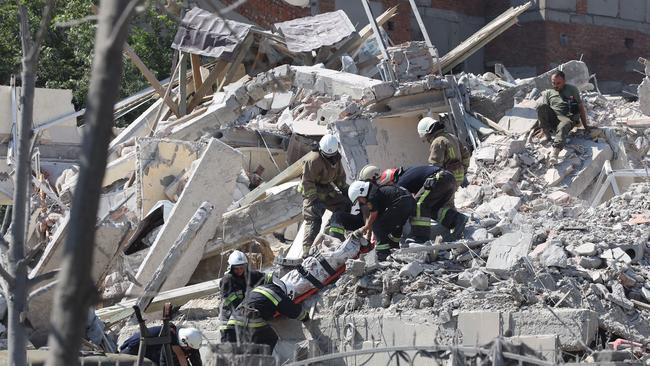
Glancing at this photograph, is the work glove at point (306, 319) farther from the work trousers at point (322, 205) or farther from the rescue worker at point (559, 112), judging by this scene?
the rescue worker at point (559, 112)

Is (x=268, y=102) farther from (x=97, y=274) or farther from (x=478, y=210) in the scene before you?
(x=97, y=274)

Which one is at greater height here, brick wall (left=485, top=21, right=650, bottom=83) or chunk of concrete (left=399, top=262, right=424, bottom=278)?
brick wall (left=485, top=21, right=650, bottom=83)

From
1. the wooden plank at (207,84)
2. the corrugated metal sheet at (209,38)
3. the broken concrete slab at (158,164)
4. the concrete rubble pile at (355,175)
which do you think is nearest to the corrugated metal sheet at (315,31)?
the concrete rubble pile at (355,175)

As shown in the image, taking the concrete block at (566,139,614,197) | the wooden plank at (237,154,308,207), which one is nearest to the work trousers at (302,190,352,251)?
the wooden plank at (237,154,308,207)

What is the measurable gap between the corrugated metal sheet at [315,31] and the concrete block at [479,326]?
9.20 meters

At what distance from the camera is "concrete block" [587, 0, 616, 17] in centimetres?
2505

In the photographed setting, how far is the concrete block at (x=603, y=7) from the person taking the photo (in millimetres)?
25047

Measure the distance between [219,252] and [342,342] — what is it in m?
3.44

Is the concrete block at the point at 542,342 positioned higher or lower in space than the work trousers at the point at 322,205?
lower

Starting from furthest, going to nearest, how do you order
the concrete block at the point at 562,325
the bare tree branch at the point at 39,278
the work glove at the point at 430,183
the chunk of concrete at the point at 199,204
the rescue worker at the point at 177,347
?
1. the chunk of concrete at the point at 199,204
2. the work glove at the point at 430,183
3. the rescue worker at the point at 177,347
4. the concrete block at the point at 562,325
5. the bare tree branch at the point at 39,278

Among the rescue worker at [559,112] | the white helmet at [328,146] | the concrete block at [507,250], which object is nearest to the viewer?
the concrete block at [507,250]

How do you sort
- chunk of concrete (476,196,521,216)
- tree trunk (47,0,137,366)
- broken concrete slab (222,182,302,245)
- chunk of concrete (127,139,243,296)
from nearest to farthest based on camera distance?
tree trunk (47,0,137,366), chunk of concrete (127,139,243,296), chunk of concrete (476,196,521,216), broken concrete slab (222,182,302,245)

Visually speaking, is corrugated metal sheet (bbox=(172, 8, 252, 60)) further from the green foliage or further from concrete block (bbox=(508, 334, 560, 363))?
concrete block (bbox=(508, 334, 560, 363))

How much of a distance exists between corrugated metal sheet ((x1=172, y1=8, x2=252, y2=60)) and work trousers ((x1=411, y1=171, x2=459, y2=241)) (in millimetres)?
7141
